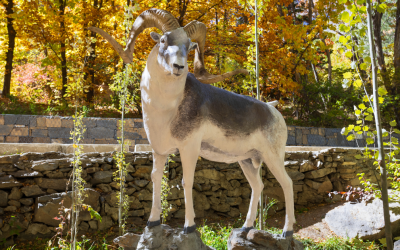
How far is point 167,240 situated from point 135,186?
295cm

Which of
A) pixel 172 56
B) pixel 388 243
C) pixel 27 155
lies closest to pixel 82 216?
pixel 27 155

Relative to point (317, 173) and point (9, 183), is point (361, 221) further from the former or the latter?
point (9, 183)

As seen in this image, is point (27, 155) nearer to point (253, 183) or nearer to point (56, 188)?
point (56, 188)

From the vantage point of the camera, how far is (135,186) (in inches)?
214

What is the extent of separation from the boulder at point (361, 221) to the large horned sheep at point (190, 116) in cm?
249

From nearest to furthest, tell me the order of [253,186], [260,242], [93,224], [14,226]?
[260,242] < [253,186] < [14,226] < [93,224]

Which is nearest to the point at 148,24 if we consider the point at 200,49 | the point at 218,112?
the point at 200,49

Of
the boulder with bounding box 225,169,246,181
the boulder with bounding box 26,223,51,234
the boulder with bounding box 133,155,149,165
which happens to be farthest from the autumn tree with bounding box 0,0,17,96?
the boulder with bounding box 225,169,246,181

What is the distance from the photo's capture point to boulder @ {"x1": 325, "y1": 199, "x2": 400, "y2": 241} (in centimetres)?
468

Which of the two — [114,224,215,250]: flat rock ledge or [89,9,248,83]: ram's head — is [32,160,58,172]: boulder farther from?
[89,9,248,83]: ram's head

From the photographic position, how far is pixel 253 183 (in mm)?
3166

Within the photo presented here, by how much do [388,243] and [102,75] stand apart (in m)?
11.3

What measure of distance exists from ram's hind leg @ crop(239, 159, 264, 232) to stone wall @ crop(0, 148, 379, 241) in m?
2.69

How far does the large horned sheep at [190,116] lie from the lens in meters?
2.42
